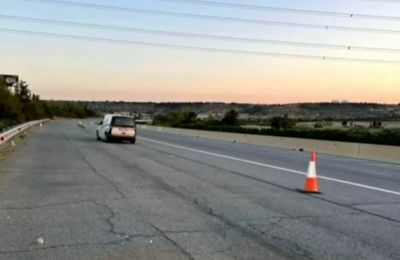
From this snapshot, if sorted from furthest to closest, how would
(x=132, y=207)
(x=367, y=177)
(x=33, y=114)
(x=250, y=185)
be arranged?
(x=33, y=114)
(x=367, y=177)
(x=250, y=185)
(x=132, y=207)

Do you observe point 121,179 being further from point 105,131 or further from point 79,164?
point 105,131

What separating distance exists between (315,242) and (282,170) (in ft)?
37.3

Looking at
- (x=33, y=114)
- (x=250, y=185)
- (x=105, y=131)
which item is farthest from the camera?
(x=33, y=114)

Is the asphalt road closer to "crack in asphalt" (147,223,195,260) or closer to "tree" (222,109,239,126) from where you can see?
"crack in asphalt" (147,223,195,260)

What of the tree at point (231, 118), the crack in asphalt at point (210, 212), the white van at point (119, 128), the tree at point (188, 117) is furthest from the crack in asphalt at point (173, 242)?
the tree at point (188, 117)

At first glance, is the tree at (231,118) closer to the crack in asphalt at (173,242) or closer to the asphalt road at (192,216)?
the asphalt road at (192,216)

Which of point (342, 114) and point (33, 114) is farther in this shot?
point (33, 114)

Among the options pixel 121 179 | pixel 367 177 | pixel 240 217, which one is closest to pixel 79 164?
pixel 121 179

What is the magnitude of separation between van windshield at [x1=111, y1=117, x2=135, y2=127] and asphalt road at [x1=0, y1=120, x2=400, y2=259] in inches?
756

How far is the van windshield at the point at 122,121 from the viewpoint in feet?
119

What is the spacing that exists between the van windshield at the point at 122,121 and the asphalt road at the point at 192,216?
19.2m

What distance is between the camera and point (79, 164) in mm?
19547

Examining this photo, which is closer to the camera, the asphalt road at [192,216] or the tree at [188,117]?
the asphalt road at [192,216]

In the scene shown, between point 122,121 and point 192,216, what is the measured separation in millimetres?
27408
